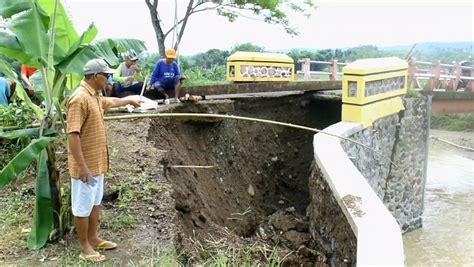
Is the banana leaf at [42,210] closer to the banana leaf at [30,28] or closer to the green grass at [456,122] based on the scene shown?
the banana leaf at [30,28]

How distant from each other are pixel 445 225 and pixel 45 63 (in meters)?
10.8

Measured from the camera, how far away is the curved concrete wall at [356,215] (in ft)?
11.4

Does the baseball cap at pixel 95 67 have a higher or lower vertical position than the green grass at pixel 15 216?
higher

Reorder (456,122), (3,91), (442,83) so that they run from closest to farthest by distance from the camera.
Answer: (3,91) → (442,83) → (456,122)

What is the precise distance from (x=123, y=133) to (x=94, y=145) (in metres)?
2.79

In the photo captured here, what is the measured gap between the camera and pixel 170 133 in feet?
26.4

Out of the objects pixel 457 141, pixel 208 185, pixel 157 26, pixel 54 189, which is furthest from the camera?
pixel 457 141

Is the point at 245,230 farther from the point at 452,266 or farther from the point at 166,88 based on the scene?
the point at 452,266

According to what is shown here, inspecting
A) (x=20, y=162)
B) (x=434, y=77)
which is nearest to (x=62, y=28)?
(x=20, y=162)

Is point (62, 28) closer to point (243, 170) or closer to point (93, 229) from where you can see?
point (93, 229)

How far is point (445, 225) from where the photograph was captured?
12789 millimetres

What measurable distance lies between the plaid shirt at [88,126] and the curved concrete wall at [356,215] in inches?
83.9

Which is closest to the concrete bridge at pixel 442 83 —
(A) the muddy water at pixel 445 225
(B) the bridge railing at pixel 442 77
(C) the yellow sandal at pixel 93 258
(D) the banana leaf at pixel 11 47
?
(B) the bridge railing at pixel 442 77

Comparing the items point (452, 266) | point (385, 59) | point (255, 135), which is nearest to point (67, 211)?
Answer: point (255, 135)
